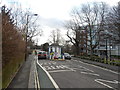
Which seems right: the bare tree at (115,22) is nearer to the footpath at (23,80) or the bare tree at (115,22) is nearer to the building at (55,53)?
the footpath at (23,80)

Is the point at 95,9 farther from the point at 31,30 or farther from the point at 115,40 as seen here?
the point at 115,40

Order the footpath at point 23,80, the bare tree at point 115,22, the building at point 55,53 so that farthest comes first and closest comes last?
the building at point 55,53
the bare tree at point 115,22
the footpath at point 23,80

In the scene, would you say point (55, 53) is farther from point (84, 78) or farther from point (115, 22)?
point (84, 78)

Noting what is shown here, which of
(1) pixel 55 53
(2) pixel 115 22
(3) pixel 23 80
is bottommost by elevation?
(3) pixel 23 80

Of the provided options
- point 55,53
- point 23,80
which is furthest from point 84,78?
point 55,53

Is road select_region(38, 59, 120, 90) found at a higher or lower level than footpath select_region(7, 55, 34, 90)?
lower

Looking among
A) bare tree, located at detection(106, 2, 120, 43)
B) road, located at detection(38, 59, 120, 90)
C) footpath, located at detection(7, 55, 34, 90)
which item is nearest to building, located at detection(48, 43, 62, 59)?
bare tree, located at detection(106, 2, 120, 43)

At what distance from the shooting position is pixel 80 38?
53.4 metres

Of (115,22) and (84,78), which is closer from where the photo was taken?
(84,78)

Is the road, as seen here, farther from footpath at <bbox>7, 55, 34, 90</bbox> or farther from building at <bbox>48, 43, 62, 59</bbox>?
building at <bbox>48, 43, 62, 59</bbox>

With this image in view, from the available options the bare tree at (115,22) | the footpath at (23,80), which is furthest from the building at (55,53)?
the footpath at (23,80)

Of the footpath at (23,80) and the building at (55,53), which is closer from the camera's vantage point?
the footpath at (23,80)

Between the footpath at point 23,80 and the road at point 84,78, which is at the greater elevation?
the footpath at point 23,80

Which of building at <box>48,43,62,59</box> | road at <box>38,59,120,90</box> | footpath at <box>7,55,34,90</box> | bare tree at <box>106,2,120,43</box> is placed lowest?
road at <box>38,59,120,90</box>
